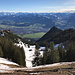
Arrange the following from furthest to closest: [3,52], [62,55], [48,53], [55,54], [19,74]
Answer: [62,55], [3,52], [48,53], [55,54], [19,74]

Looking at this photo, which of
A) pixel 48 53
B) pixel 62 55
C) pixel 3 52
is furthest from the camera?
pixel 62 55

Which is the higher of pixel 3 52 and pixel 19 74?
pixel 19 74

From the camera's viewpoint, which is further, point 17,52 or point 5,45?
point 5,45

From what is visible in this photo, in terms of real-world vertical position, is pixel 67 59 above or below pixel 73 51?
below

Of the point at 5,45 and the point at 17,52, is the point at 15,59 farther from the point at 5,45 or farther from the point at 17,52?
the point at 5,45

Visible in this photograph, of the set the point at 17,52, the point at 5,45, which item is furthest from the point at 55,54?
the point at 5,45

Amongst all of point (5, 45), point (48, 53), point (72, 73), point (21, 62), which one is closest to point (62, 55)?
point (48, 53)

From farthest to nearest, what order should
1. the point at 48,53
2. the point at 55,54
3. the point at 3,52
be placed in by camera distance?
the point at 3,52
the point at 48,53
the point at 55,54

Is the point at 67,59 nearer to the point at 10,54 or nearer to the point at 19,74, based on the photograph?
the point at 10,54

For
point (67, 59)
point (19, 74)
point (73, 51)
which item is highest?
point (19, 74)
